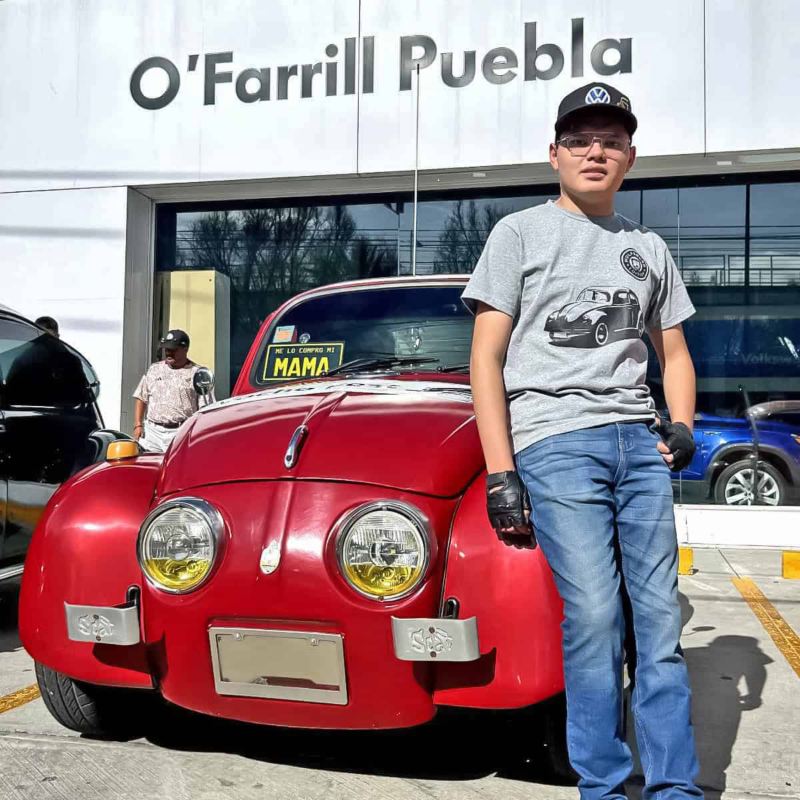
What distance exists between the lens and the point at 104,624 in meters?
2.57

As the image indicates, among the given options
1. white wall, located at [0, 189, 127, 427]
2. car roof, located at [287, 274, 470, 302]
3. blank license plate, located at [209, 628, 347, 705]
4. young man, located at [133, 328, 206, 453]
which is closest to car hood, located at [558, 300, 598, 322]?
blank license plate, located at [209, 628, 347, 705]

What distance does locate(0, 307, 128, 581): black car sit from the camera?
15.0ft

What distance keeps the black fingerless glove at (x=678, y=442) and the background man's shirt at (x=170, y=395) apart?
5.01m

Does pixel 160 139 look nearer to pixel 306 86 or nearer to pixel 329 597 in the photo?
pixel 306 86

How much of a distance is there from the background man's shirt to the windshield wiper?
3.22 m

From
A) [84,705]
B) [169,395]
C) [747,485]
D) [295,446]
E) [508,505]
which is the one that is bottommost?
[84,705]

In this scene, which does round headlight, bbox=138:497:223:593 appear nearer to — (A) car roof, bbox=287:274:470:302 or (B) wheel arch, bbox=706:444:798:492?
(A) car roof, bbox=287:274:470:302

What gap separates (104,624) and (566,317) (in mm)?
1562

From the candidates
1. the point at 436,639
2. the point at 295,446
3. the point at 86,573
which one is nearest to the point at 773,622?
the point at 436,639

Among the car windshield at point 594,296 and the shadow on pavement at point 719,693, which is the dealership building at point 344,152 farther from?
the car windshield at point 594,296

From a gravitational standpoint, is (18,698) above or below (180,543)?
below

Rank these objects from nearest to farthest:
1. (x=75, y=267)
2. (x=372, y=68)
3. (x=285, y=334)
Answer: (x=285, y=334)
(x=372, y=68)
(x=75, y=267)

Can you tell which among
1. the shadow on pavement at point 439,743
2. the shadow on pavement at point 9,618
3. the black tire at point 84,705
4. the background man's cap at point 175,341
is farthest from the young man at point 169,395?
the black tire at point 84,705

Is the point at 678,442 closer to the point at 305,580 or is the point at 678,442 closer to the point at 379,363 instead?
the point at 305,580
